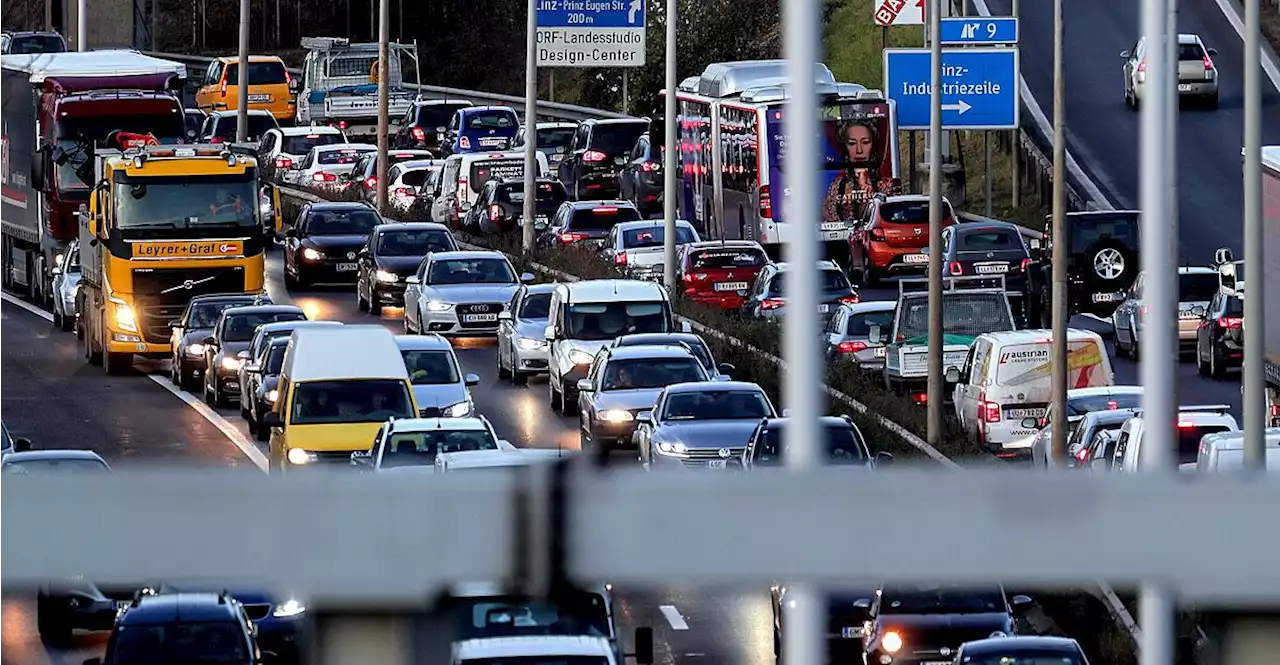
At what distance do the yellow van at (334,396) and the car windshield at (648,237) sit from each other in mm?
17405

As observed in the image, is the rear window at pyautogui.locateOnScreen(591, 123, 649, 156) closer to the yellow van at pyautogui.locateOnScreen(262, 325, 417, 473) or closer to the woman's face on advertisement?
the woman's face on advertisement

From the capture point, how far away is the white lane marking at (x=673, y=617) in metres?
23.2

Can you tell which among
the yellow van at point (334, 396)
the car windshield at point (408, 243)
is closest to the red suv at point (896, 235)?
the car windshield at point (408, 243)

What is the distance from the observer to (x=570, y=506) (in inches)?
125

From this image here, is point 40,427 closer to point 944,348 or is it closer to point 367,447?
point 367,447

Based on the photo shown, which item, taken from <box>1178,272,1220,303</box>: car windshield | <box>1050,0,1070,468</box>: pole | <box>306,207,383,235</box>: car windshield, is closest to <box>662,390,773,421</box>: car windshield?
<box>1050,0,1070,468</box>: pole

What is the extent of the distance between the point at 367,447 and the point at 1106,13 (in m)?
46.5

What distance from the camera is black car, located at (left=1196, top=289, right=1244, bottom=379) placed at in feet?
118

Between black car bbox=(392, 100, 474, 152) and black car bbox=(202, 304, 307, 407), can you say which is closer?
black car bbox=(202, 304, 307, 407)

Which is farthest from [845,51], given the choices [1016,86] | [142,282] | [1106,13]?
[142,282]

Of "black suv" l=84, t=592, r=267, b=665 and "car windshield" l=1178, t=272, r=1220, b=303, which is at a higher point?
"car windshield" l=1178, t=272, r=1220, b=303

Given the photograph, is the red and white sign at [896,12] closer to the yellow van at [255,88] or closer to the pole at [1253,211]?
the pole at [1253,211]

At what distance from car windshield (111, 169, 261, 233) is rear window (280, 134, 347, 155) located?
30.4 metres

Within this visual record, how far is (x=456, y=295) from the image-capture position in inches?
1608
